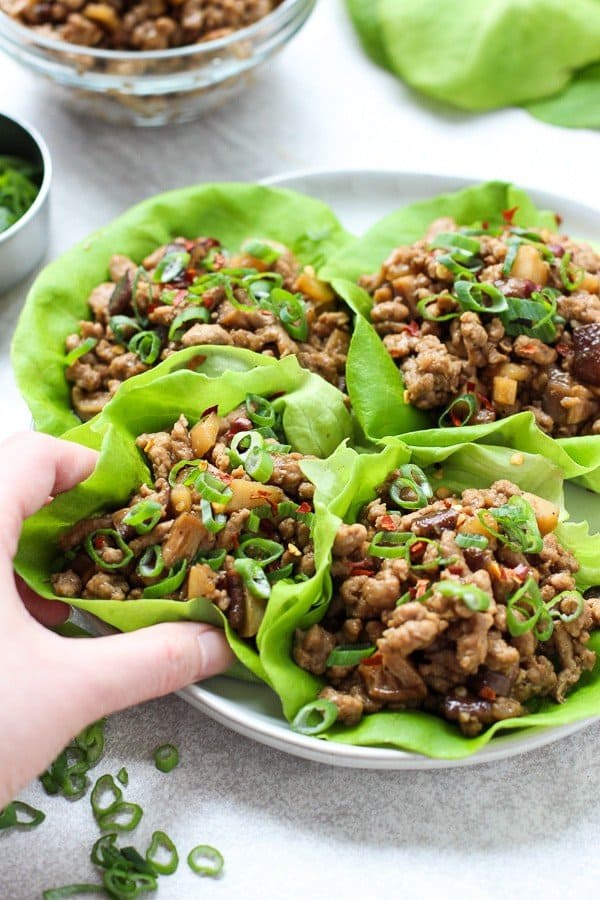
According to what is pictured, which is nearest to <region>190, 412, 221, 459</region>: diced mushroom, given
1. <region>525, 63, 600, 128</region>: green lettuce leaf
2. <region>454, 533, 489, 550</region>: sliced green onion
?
<region>454, 533, 489, 550</region>: sliced green onion

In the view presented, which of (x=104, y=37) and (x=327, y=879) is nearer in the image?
(x=327, y=879)

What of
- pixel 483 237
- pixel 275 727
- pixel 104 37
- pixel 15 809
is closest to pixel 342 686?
pixel 275 727

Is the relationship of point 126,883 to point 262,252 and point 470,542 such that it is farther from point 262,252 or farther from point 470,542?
point 262,252

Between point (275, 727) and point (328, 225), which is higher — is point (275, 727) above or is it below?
below

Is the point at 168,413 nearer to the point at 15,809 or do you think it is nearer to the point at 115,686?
the point at 115,686

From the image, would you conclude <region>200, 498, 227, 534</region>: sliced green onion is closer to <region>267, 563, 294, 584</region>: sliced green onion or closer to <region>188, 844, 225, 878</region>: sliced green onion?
<region>267, 563, 294, 584</region>: sliced green onion

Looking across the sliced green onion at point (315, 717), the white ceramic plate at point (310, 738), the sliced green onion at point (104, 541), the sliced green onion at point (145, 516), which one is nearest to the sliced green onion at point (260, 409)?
the sliced green onion at point (145, 516)

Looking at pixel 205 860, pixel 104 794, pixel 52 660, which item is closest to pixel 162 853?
pixel 205 860
